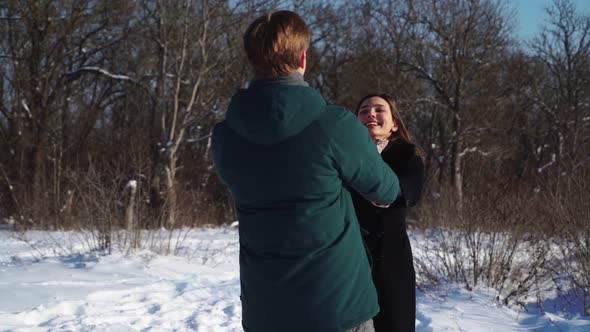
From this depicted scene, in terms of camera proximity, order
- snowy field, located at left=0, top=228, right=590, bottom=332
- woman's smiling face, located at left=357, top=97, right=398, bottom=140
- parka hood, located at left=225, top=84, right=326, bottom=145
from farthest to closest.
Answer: snowy field, located at left=0, top=228, right=590, bottom=332
woman's smiling face, located at left=357, top=97, right=398, bottom=140
parka hood, located at left=225, top=84, right=326, bottom=145

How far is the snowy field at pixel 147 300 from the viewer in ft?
12.8

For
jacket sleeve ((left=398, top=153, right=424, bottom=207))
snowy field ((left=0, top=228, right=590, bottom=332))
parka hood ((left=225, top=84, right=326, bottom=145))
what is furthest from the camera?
snowy field ((left=0, top=228, right=590, bottom=332))

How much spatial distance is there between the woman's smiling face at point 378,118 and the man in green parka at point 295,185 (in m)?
0.79

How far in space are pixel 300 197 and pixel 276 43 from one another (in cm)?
43

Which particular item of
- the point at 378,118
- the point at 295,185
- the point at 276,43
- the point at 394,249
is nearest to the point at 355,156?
the point at 295,185

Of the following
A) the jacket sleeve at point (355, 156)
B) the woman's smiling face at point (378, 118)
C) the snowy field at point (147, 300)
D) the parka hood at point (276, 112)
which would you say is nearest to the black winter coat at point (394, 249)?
the woman's smiling face at point (378, 118)

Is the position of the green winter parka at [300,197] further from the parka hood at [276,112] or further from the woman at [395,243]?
the woman at [395,243]

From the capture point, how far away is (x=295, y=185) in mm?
1249

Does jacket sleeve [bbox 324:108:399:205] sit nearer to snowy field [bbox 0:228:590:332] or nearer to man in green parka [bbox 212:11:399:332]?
man in green parka [bbox 212:11:399:332]

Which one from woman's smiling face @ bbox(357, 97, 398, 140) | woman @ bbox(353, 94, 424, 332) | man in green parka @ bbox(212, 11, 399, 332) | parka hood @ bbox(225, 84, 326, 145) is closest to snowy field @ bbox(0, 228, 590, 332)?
woman @ bbox(353, 94, 424, 332)

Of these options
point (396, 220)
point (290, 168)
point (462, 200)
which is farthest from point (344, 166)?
point (462, 200)

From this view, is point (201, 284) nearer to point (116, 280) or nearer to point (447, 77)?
point (116, 280)

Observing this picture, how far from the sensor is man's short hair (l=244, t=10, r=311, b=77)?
4.33ft

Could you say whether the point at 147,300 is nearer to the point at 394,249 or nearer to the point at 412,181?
the point at 394,249
